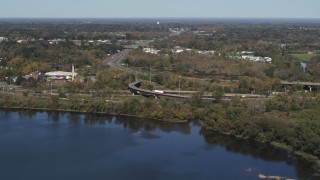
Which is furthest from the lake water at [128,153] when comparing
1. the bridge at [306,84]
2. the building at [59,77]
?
the bridge at [306,84]

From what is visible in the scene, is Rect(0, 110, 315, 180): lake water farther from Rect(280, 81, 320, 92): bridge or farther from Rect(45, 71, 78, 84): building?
Rect(280, 81, 320, 92): bridge

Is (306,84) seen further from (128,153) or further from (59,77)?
(128,153)

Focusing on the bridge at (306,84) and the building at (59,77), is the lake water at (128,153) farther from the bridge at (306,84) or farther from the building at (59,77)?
the bridge at (306,84)

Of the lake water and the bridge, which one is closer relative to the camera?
the lake water

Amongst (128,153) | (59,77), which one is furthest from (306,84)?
(128,153)

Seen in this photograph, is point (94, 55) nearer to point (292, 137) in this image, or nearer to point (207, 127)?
point (207, 127)

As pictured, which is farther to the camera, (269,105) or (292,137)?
(269,105)

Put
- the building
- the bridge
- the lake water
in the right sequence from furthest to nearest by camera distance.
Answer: the building, the bridge, the lake water

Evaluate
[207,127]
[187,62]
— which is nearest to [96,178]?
[207,127]

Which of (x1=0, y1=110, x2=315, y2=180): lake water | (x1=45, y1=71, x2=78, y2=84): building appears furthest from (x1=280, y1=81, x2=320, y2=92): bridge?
(x1=45, y1=71, x2=78, y2=84): building
